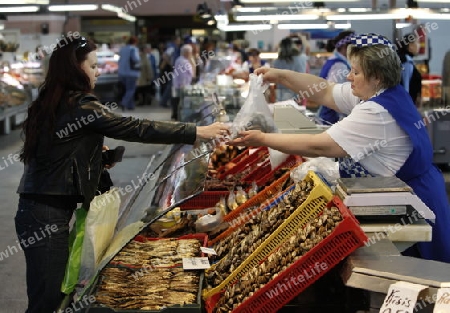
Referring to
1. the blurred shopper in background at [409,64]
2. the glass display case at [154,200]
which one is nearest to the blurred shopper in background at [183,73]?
the blurred shopper in background at [409,64]

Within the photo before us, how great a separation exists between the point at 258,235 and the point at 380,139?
0.78 metres

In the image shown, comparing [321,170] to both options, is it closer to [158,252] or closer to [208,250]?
[208,250]

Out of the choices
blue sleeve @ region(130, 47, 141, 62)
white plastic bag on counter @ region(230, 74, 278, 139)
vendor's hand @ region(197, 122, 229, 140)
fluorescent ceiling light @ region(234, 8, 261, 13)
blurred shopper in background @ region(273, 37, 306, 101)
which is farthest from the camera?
blue sleeve @ region(130, 47, 141, 62)

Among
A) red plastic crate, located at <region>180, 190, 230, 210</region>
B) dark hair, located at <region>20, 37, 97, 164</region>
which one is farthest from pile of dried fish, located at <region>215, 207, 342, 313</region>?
red plastic crate, located at <region>180, 190, 230, 210</region>

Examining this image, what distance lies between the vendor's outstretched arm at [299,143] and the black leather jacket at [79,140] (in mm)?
284

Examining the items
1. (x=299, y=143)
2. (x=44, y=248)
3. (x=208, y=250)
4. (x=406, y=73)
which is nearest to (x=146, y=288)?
(x=208, y=250)

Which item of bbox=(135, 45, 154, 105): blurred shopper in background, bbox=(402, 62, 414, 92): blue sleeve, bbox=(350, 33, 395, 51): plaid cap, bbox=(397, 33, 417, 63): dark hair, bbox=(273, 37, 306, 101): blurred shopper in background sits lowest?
bbox=(135, 45, 154, 105): blurred shopper in background

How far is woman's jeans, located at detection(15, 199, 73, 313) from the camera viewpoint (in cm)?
352

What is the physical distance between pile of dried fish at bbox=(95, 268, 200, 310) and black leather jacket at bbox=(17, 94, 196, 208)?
0.49m

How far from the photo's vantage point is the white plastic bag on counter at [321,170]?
3.83 meters

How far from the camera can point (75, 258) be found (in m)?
3.55

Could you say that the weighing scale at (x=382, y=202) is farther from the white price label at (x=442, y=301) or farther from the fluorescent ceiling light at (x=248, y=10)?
the fluorescent ceiling light at (x=248, y=10)

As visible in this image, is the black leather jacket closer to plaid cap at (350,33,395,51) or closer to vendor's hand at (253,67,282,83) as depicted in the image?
plaid cap at (350,33,395,51)

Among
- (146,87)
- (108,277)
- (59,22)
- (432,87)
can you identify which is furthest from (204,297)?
(59,22)
